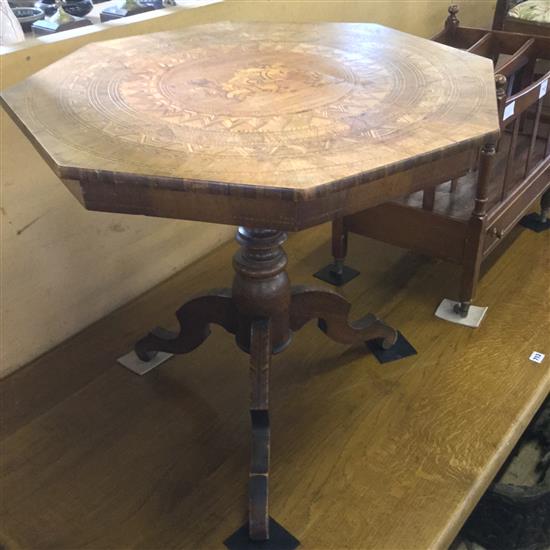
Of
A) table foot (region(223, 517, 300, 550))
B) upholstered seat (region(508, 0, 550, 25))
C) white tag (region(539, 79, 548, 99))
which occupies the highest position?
white tag (region(539, 79, 548, 99))

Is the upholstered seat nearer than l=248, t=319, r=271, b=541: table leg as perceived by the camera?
No

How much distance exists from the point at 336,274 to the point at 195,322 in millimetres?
595

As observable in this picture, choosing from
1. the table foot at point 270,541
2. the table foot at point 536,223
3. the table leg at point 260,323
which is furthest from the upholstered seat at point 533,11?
the table foot at point 270,541

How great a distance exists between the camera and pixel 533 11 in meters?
2.56

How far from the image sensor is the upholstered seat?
99.8 inches

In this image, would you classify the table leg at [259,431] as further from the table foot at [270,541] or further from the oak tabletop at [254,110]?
the oak tabletop at [254,110]

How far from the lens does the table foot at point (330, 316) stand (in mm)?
1431

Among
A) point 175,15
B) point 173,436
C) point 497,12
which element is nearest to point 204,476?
point 173,436

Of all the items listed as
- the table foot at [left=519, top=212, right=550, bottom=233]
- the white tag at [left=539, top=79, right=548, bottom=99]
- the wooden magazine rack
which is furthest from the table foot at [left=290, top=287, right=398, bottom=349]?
the table foot at [left=519, top=212, right=550, bottom=233]

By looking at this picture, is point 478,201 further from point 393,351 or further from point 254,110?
point 254,110

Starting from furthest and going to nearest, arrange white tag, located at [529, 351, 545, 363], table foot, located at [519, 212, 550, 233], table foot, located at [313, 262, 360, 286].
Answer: table foot, located at [519, 212, 550, 233], table foot, located at [313, 262, 360, 286], white tag, located at [529, 351, 545, 363]

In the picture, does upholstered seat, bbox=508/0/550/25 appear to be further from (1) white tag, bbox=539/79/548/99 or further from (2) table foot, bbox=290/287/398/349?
(2) table foot, bbox=290/287/398/349

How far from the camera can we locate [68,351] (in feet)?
5.53

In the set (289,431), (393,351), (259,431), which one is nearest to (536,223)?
(393,351)
